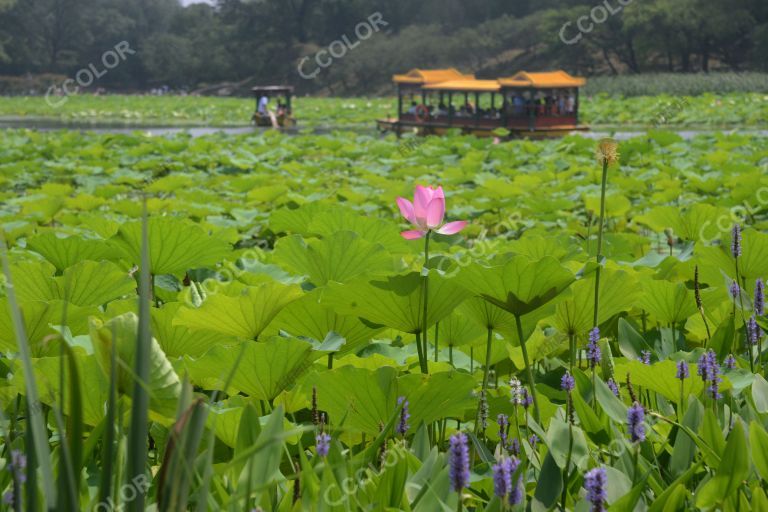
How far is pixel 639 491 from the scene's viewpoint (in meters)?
0.72

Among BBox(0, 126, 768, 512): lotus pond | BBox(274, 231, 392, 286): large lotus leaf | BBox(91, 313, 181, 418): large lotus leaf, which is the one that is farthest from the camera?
BBox(274, 231, 392, 286): large lotus leaf

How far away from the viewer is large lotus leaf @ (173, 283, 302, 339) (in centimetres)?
103

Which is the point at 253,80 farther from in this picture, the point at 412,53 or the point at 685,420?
the point at 685,420

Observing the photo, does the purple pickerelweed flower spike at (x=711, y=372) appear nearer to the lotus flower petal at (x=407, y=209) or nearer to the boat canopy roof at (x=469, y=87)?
the lotus flower petal at (x=407, y=209)

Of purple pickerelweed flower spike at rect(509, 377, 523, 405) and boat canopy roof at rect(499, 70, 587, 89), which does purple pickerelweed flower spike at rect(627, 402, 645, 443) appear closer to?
purple pickerelweed flower spike at rect(509, 377, 523, 405)

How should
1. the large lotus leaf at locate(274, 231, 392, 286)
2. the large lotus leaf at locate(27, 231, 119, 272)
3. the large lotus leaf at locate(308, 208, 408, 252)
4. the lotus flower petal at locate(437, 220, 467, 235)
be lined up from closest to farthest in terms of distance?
the lotus flower petal at locate(437, 220, 467, 235) → the large lotus leaf at locate(274, 231, 392, 286) → the large lotus leaf at locate(27, 231, 119, 272) → the large lotus leaf at locate(308, 208, 408, 252)

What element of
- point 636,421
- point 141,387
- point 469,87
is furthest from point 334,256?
point 469,87

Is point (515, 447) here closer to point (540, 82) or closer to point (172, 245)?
point (172, 245)

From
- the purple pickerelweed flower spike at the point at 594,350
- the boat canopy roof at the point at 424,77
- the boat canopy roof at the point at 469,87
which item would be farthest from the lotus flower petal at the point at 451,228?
the boat canopy roof at the point at 424,77

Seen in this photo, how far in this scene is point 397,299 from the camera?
1031mm

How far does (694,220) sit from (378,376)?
1.32 metres

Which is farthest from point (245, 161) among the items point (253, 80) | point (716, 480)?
point (253, 80)

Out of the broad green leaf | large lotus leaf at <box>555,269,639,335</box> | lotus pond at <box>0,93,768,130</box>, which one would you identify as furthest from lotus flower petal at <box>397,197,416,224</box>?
lotus pond at <box>0,93,768,130</box>

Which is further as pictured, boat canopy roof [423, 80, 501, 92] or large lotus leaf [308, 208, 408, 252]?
boat canopy roof [423, 80, 501, 92]
